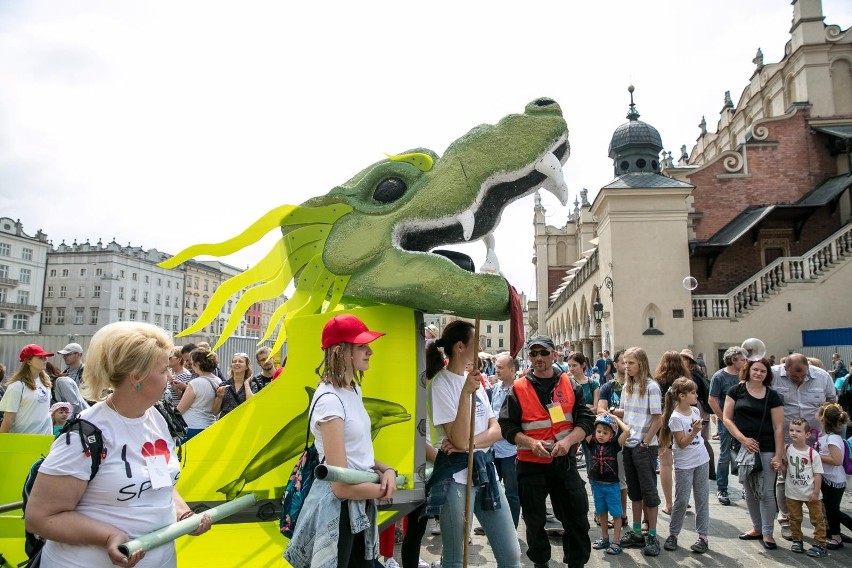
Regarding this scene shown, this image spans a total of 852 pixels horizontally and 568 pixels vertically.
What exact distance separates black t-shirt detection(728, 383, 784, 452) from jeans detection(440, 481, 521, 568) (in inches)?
132

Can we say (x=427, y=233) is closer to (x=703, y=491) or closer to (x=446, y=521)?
(x=446, y=521)

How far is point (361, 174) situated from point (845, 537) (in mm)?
5830

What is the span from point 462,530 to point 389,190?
2.00 metres

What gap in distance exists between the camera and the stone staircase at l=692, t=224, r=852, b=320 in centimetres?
1764

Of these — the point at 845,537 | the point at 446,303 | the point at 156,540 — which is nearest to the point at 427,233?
the point at 446,303

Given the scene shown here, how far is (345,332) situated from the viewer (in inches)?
102

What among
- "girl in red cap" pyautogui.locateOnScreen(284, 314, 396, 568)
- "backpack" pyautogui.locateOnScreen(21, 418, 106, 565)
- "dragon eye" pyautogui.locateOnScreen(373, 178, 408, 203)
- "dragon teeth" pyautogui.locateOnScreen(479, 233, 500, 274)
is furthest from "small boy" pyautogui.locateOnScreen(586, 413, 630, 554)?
"backpack" pyautogui.locateOnScreen(21, 418, 106, 565)

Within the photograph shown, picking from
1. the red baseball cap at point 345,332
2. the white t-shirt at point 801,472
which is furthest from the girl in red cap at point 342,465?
the white t-shirt at point 801,472

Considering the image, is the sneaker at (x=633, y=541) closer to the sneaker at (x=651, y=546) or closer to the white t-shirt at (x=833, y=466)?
the sneaker at (x=651, y=546)

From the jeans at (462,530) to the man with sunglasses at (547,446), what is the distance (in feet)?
2.60

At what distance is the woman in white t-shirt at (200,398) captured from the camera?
20.0 feet

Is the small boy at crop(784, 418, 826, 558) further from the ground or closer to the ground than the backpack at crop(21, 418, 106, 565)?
closer to the ground

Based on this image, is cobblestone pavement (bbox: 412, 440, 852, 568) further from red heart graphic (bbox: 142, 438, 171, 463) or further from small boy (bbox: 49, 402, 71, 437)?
small boy (bbox: 49, 402, 71, 437)

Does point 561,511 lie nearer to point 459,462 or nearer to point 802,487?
point 459,462
